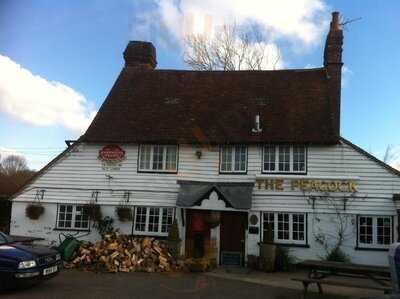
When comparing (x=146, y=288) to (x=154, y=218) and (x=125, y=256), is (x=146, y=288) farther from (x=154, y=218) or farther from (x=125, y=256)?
(x=154, y=218)

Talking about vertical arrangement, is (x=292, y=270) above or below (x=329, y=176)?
below

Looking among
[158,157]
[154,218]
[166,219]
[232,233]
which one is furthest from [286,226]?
[158,157]

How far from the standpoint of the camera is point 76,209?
61.3ft

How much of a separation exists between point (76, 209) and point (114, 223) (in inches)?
65.3

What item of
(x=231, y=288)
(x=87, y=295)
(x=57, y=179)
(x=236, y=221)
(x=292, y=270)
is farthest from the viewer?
(x=57, y=179)

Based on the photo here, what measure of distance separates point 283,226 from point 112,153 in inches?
280

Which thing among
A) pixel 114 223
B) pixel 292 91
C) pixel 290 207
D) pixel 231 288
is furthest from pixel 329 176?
pixel 114 223

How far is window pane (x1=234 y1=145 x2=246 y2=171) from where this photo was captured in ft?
58.8

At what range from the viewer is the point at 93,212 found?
18.1 metres

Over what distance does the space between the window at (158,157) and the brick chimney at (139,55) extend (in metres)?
5.01

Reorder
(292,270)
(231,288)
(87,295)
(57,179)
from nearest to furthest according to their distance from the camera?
(87,295)
(231,288)
(292,270)
(57,179)

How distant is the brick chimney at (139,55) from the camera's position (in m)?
22.1

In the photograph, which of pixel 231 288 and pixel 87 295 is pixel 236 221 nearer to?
pixel 231 288

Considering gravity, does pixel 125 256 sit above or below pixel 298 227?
below
